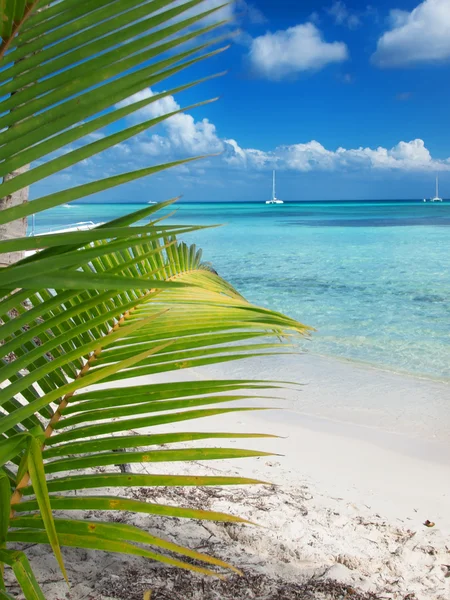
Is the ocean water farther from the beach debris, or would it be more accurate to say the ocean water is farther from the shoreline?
the beach debris

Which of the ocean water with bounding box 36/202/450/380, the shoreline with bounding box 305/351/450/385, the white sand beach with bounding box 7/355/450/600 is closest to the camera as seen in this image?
the white sand beach with bounding box 7/355/450/600

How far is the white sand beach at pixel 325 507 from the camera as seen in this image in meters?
1.83

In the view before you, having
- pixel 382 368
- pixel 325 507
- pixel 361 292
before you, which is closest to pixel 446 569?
pixel 325 507

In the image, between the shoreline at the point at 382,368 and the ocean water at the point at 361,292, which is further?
the ocean water at the point at 361,292

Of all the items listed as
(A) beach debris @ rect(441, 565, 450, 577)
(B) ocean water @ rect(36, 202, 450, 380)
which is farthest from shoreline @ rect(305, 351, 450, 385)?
(A) beach debris @ rect(441, 565, 450, 577)

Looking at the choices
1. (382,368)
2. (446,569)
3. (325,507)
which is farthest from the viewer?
(382,368)

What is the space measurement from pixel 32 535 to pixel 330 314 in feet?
30.3

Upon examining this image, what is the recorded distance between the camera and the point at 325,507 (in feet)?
8.88

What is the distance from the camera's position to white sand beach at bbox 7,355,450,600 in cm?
183

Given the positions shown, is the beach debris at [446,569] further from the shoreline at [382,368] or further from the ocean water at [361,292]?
the shoreline at [382,368]

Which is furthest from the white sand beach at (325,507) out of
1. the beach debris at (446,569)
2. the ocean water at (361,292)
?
the ocean water at (361,292)

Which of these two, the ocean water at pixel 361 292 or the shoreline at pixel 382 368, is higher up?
the ocean water at pixel 361 292

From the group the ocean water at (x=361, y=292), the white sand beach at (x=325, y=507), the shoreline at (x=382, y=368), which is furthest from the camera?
the ocean water at (x=361, y=292)

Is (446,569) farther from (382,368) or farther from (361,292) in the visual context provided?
(361,292)
